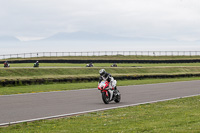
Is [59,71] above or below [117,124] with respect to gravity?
above

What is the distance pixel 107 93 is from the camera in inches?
604

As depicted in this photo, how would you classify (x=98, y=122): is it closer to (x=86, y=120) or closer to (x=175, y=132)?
(x=86, y=120)

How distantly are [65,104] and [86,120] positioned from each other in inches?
178

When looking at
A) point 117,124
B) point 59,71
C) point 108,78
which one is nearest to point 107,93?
point 108,78

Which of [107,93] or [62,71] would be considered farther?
[62,71]

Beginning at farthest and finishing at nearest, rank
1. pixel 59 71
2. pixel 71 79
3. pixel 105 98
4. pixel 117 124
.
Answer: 1. pixel 59 71
2. pixel 71 79
3. pixel 105 98
4. pixel 117 124

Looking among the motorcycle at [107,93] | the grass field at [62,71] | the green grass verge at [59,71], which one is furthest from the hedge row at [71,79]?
the motorcycle at [107,93]

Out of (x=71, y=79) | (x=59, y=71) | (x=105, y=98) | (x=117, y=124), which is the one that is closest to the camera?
(x=117, y=124)

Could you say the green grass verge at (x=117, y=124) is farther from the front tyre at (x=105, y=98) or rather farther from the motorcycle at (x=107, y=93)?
the front tyre at (x=105, y=98)

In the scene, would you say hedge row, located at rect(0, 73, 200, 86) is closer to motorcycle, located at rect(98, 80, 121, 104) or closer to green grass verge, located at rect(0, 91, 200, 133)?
motorcycle, located at rect(98, 80, 121, 104)

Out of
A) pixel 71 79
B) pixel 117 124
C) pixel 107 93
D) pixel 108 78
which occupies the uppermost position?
pixel 108 78

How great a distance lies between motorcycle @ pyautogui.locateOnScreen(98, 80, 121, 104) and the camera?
49.1ft

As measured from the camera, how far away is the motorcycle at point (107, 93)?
49.1ft

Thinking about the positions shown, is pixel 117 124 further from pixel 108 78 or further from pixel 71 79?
pixel 71 79
